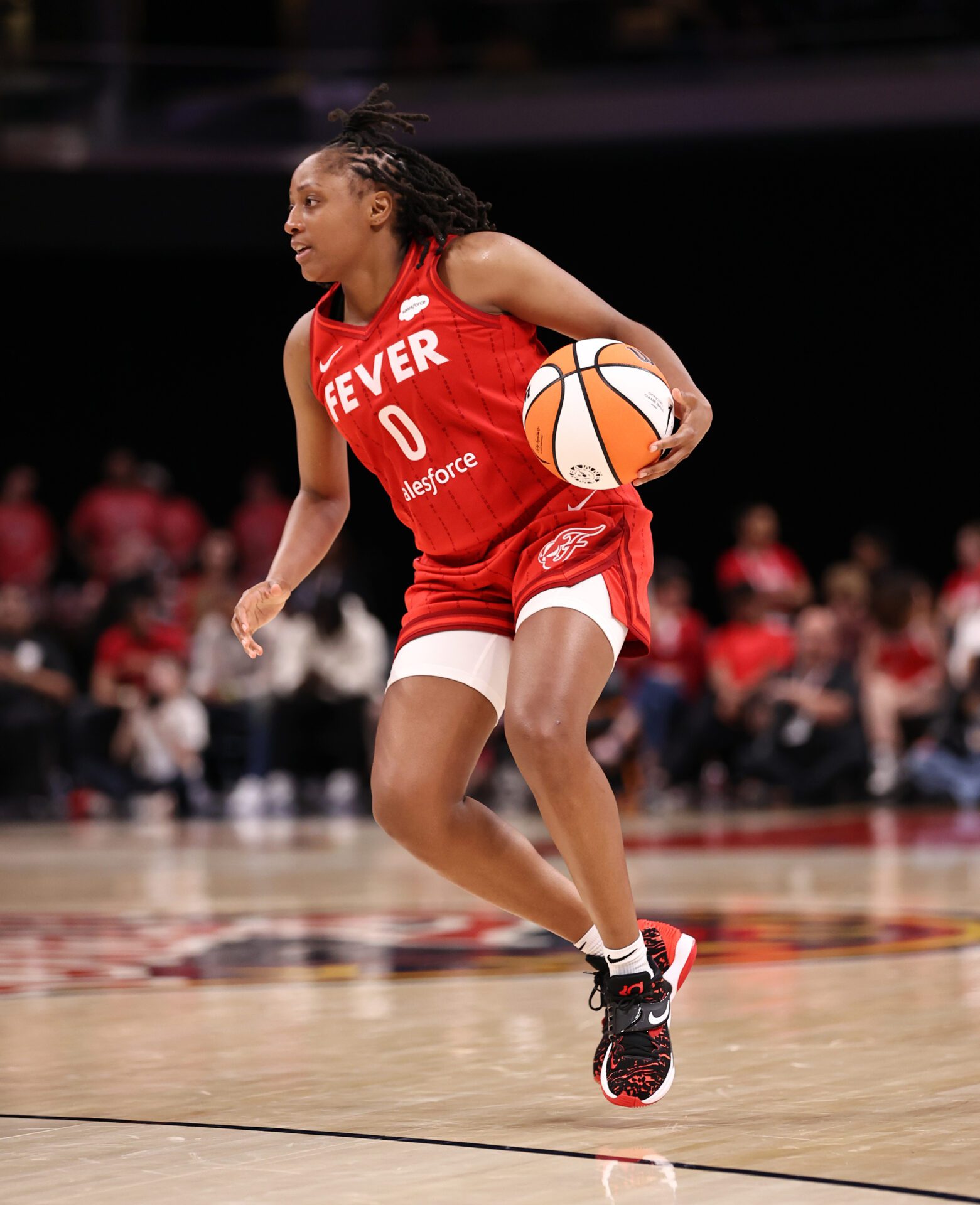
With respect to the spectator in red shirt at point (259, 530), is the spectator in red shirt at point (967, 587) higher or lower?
lower

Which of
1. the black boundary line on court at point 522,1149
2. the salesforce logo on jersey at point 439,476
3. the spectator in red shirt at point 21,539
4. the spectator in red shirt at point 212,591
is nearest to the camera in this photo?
the black boundary line on court at point 522,1149

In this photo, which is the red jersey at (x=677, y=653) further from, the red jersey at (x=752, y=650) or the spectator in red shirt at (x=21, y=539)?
the spectator in red shirt at (x=21, y=539)

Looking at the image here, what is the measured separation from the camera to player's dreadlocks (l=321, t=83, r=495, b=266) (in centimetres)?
352

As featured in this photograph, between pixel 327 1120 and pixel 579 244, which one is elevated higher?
pixel 579 244

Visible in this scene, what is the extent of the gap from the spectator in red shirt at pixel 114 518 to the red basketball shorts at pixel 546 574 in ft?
33.2

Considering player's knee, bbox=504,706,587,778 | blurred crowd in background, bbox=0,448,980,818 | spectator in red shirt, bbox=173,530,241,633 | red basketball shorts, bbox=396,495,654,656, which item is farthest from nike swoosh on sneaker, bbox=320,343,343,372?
spectator in red shirt, bbox=173,530,241,633

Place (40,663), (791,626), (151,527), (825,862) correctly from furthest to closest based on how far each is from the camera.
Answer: (151,527)
(791,626)
(40,663)
(825,862)

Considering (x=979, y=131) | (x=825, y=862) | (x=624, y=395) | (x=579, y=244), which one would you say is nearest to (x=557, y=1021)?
(x=624, y=395)

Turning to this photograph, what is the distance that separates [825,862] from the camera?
769 cm

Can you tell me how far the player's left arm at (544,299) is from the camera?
3367 millimetres

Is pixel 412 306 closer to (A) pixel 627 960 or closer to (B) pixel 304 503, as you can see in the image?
(B) pixel 304 503

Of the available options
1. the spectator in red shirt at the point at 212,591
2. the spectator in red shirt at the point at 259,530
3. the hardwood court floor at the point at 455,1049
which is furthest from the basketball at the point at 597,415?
the spectator in red shirt at the point at 259,530

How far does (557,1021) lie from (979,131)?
11.4 meters

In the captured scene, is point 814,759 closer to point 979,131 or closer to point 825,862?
point 825,862
